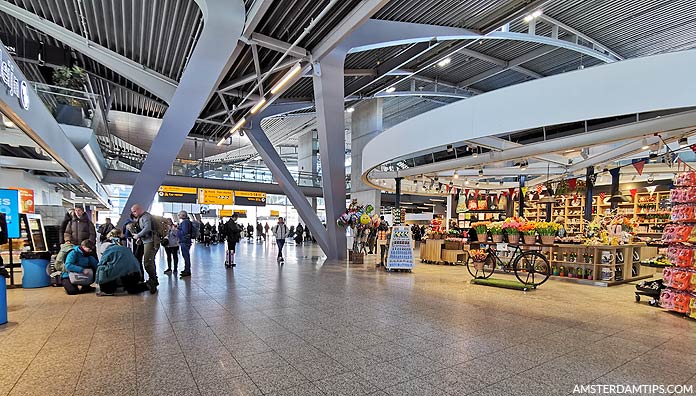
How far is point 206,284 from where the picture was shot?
24.3ft

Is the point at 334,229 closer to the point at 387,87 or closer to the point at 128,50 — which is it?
the point at 387,87

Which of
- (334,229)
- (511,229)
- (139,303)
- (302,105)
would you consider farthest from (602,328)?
(302,105)

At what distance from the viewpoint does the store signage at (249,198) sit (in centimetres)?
2228

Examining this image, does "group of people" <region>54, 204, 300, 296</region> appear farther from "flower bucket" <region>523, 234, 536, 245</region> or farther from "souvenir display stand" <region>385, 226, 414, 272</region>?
"flower bucket" <region>523, 234, 536, 245</region>

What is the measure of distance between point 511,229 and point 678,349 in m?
4.07

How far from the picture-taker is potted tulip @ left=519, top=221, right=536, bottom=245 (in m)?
7.60

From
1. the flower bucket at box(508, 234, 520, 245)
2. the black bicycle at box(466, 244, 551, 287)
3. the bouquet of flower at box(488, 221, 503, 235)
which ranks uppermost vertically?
the bouquet of flower at box(488, 221, 503, 235)

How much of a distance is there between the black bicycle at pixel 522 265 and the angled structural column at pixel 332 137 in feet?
14.1

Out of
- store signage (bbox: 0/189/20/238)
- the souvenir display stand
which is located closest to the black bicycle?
the souvenir display stand

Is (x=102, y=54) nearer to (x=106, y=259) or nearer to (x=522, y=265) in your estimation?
(x=106, y=259)

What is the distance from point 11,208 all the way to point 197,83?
15.2 ft

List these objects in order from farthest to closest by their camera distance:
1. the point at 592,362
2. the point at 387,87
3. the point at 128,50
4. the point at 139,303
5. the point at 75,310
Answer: the point at 387,87 → the point at 128,50 → the point at 139,303 → the point at 75,310 → the point at 592,362

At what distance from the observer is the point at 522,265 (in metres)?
9.91

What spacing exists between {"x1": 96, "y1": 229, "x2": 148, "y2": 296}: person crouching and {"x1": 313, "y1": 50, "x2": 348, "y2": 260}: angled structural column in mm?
5663
